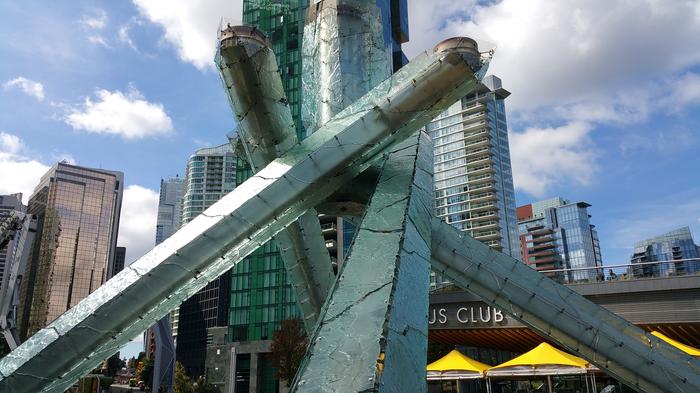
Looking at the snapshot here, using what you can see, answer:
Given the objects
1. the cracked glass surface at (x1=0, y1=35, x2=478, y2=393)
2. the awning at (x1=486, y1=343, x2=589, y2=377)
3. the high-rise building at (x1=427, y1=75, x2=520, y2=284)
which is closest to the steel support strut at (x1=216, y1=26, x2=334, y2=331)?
the cracked glass surface at (x1=0, y1=35, x2=478, y2=393)

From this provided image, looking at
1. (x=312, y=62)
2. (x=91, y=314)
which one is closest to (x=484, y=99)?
(x=312, y=62)

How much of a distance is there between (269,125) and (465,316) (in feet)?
58.0

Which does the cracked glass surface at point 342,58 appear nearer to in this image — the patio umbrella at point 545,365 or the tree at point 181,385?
the patio umbrella at point 545,365

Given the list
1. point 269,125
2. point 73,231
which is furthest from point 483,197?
point 269,125

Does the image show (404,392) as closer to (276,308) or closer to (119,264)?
(276,308)

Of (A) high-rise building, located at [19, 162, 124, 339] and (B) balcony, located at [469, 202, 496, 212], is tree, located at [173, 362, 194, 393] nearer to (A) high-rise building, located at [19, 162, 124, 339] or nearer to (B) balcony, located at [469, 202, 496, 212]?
(A) high-rise building, located at [19, 162, 124, 339]

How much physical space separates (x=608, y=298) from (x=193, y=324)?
91.3m

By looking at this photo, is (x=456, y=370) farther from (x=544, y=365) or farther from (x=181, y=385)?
(x=181, y=385)

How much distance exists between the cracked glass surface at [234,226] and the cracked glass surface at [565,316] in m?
2.96

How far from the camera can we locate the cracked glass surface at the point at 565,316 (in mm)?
12695

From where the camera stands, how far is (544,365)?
60.7ft

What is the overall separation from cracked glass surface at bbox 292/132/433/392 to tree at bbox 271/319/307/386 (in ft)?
130

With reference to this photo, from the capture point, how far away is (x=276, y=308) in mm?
70188

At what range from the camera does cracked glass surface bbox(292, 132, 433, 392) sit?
6680 mm
